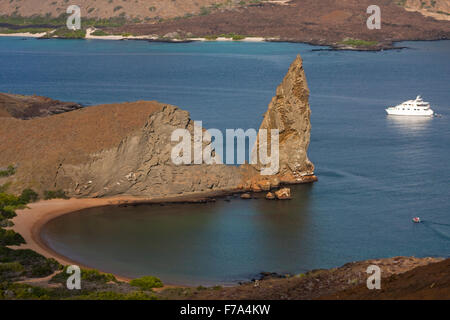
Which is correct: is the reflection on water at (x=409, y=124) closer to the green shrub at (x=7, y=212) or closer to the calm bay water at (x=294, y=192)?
the calm bay water at (x=294, y=192)

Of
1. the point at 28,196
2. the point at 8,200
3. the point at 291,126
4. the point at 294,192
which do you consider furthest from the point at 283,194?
the point at 8,200

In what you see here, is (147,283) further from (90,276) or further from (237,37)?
(237,37)

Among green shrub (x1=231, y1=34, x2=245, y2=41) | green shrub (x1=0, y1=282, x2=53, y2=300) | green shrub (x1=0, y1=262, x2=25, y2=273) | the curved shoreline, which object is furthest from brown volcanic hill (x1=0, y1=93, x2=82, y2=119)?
green shrub (x1=231, y1=34, x2=245, y2=41)

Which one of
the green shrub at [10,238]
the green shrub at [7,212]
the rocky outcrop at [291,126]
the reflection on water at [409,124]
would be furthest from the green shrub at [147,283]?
the reflection on water at [409,124]

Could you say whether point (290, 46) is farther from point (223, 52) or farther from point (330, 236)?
point (330, 236)
